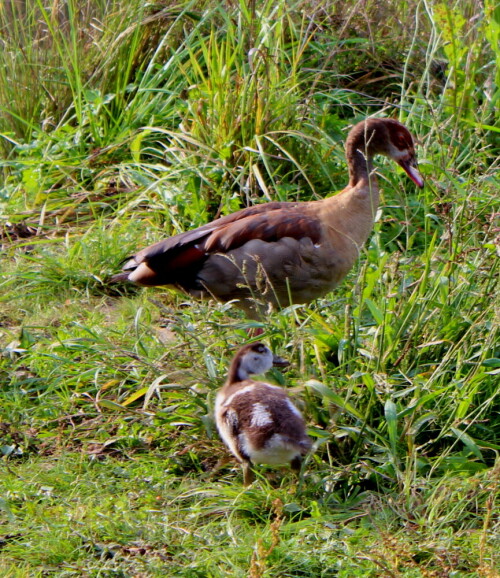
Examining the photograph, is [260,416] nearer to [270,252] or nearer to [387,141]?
[270,252]

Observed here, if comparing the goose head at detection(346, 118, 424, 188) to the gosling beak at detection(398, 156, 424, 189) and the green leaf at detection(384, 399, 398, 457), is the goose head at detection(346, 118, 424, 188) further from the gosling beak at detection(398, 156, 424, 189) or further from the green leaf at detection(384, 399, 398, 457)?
the green leaf at detection(384, 399, 398, 457)

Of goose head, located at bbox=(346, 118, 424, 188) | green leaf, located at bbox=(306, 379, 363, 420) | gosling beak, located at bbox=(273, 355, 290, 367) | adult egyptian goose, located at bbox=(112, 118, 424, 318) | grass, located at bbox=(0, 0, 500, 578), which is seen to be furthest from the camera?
goose head, located at bbox=(346, 118, 424, 188)

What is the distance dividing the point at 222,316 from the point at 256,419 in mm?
1248

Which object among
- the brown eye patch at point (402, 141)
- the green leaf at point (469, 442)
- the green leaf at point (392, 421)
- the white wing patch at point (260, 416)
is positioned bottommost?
the green leaf at point (469, 442)

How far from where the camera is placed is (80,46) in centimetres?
767

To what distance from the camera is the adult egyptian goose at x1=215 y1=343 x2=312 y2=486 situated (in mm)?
3873

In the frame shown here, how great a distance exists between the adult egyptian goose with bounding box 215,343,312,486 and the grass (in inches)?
6.0

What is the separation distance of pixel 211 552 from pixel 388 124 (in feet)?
10.1

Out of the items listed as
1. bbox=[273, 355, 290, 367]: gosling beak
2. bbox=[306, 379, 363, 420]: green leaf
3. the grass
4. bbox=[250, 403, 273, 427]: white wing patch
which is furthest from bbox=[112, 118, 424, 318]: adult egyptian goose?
bbox=[250, 403, 273, 427]: white wing patch

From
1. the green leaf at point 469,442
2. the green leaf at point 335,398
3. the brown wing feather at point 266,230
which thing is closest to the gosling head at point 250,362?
the green leaf at point 335,398

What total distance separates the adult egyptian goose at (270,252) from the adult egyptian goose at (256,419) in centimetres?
105

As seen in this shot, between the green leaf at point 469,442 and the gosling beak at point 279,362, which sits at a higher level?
the gosling beak at point 279,362

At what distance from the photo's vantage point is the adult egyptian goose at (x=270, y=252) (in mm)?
5355

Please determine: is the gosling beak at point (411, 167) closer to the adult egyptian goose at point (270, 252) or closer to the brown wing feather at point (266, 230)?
the adult egyptian goose at point (270, 252)
